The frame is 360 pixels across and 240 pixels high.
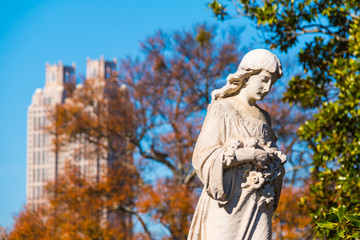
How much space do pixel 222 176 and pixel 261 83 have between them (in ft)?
3.11

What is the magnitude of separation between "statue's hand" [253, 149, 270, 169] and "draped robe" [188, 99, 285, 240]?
0.20 feet

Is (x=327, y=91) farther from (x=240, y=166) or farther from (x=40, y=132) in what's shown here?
(x=40, y=132)

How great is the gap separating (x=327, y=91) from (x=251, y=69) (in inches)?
301

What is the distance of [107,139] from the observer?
119 feet

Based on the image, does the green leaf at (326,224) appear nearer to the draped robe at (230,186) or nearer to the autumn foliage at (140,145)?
the draped robe at (230,186)

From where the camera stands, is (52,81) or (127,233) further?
(52,81)

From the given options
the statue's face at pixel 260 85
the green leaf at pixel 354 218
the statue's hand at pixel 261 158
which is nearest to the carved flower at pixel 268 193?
the statue's hand at pixel 261 158

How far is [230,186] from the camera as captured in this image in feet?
21.5

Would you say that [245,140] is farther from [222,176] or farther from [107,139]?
[107,139]

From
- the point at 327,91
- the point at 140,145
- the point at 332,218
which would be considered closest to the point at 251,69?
the point at 332,218

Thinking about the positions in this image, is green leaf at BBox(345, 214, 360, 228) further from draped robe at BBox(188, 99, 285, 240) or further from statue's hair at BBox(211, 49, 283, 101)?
statue's hair at BBox(211, 49, 283, 101)

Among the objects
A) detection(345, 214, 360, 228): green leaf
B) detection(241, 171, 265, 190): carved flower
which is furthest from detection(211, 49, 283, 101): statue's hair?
detection(345, 214, 360, 228): green leaf

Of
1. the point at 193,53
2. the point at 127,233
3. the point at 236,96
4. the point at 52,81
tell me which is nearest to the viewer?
the point at 236,96

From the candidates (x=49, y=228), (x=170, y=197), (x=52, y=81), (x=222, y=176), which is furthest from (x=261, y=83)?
Answer: (x=52, y=81)
